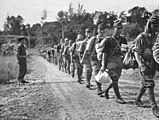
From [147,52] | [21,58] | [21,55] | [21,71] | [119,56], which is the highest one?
[147,52]

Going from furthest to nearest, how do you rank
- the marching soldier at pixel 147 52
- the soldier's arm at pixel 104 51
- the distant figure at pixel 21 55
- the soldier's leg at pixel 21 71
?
the soldier's leg at pixel 21 71 < the distant figure at pixel 21 55 < the soldier's arm at pixel 104 51 < the marching soldier at pixel 147 52

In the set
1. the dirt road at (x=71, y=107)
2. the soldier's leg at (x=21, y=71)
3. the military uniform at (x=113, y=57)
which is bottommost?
the dirt road at (x=71, y=107)

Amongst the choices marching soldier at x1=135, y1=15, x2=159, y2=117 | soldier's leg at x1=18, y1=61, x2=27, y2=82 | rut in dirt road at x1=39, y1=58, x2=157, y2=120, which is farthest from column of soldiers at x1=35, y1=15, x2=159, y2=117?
soldier's leg at x1=18, y1=61, x2=27, y2=82

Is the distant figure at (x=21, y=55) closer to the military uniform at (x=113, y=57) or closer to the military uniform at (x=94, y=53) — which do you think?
the military uniform at (x=94, y=53)

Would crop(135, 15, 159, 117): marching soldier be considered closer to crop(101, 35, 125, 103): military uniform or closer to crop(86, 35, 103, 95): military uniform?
crop(101, 35, 125, 103): military uniform

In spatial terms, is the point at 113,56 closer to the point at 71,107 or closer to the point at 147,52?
the point at 147,52

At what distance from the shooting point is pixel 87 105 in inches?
214

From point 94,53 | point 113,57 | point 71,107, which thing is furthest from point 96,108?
point 94,53

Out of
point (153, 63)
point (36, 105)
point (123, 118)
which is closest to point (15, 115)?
point (36, 105)

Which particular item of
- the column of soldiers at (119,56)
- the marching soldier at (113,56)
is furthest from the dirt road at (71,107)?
the marching soldier at (113,56)

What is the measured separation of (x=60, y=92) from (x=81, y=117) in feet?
8.82

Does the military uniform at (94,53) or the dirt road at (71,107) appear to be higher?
the military uniform at (94,53)

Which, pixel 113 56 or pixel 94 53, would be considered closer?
pixel 113 56

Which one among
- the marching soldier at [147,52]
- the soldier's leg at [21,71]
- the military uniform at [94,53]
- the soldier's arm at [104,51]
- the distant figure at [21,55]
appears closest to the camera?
the marching soldier at [147,52]
